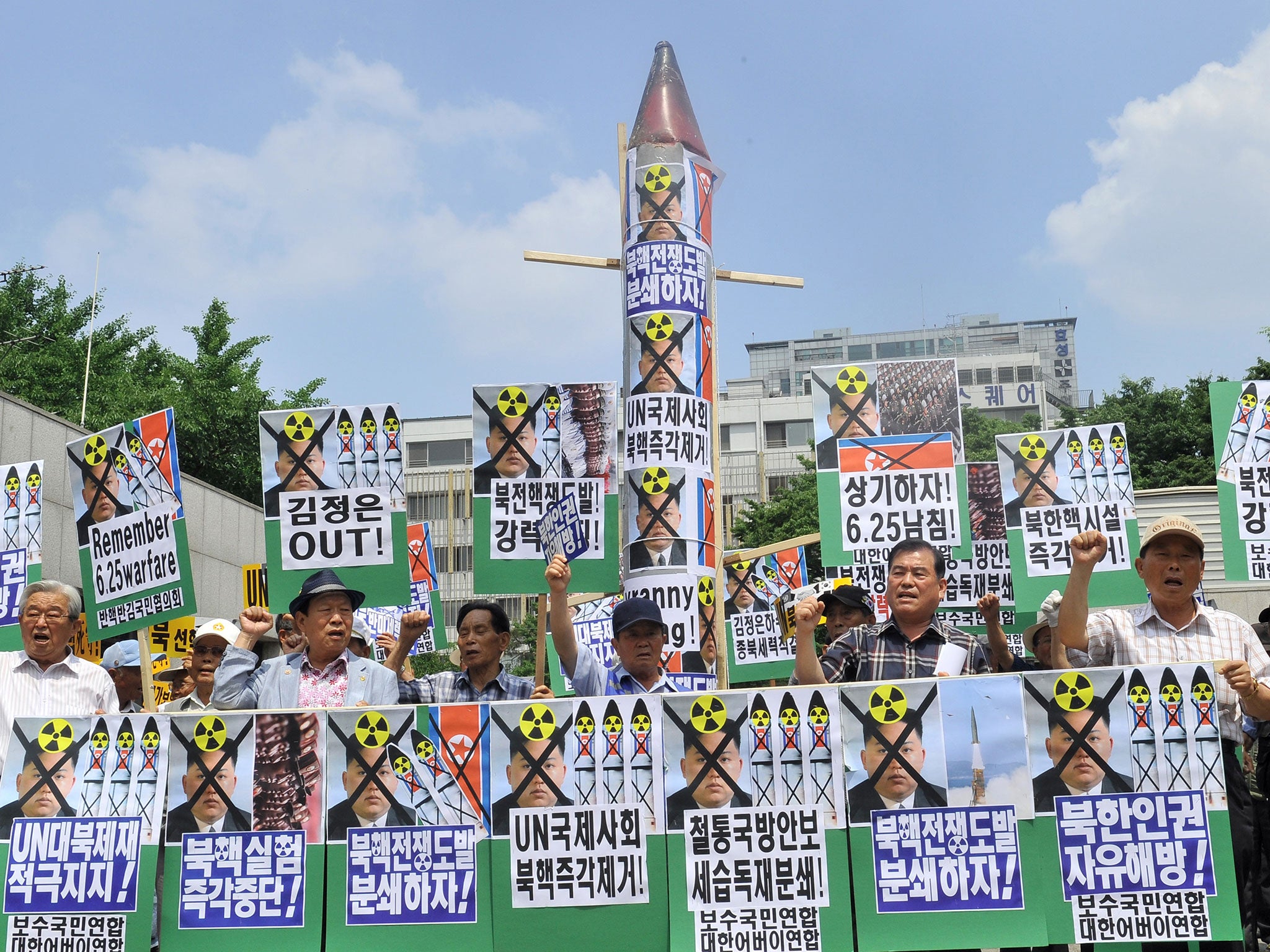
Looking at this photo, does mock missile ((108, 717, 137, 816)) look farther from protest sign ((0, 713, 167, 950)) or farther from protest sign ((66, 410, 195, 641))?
protest sign ((66, 410, 195, 641))

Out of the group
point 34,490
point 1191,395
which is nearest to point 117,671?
point 34,490

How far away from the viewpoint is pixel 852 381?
9.28 m

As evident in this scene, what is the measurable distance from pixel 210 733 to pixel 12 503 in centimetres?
404

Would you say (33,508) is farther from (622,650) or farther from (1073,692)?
(1073,692)

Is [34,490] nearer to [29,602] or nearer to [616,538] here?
[29,602]

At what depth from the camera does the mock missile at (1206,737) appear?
489 cm

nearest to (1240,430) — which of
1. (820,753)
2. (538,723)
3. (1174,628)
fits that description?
(1174,628)

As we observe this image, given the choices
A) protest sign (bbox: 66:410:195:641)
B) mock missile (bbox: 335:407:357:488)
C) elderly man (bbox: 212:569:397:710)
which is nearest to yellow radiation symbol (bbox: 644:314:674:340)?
mock missile (bbox: 335:407:357:488)

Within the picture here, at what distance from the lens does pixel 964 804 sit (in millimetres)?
4922

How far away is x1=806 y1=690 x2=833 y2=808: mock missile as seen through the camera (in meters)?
5.00

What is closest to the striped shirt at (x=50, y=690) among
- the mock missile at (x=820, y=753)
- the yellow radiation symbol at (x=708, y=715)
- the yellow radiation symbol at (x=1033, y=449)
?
the yellow radiation symbol at (x=708, y=715)

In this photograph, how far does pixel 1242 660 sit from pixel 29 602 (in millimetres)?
5219

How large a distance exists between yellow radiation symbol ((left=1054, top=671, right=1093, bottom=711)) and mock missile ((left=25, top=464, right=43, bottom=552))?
6.26m

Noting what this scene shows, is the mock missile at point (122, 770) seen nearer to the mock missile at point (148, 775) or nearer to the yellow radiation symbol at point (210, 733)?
the mock missile at point (148, 775)
